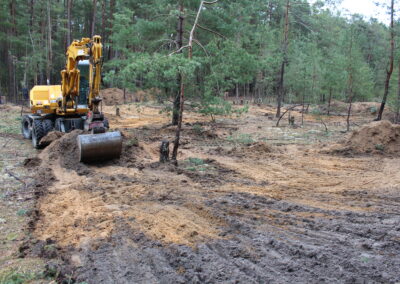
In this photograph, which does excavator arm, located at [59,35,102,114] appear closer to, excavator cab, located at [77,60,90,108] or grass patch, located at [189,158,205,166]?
excavator cab, located at [77,60,90,108]

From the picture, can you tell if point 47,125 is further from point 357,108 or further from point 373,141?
point 357,108

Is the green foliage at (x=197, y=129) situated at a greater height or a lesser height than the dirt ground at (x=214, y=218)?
greater

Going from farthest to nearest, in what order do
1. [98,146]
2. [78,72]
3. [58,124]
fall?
[58,124]
[78,72]
[98,146]

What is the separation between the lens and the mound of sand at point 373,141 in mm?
13578

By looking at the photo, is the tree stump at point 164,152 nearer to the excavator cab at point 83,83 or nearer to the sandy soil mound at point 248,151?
the sandy soil mound at point 248,151

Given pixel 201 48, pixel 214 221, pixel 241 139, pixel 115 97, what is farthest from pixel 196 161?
pixel 115 97

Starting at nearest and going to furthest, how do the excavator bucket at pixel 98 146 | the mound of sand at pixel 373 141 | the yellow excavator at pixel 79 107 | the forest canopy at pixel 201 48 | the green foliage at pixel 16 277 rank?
the green foliage at pixel 16 277
the excavator bucket at pixel 98 146
the yellow excavator at pixel 79 107
the forest canopy at pixel 201 48
the mound of sand at pixel 373 141

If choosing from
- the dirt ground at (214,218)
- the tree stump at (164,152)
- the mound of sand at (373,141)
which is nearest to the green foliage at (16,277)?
the dirt ground at (214,218)

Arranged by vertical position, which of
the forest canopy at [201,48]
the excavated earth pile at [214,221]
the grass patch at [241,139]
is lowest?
the excavated earth pile at [214,221]

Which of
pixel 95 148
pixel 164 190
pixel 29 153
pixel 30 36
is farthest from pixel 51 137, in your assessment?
pixel 30 36

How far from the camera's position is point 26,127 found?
15.4 meters

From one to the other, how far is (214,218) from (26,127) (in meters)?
11.9

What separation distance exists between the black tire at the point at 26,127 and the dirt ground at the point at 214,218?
12.7ft

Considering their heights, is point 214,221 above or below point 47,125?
below
